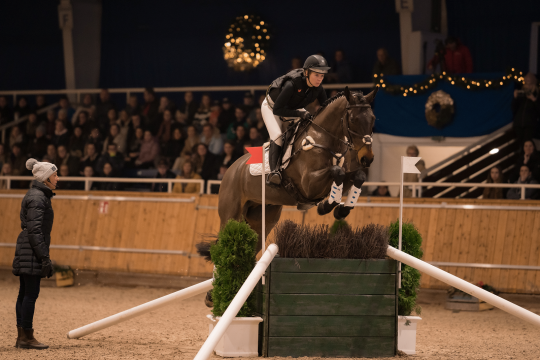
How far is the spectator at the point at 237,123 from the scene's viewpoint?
40.9 feet

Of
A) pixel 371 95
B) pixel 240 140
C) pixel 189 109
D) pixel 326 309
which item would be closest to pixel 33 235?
pixel 326 309

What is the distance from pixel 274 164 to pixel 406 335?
6.70 feet

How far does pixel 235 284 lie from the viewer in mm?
5586

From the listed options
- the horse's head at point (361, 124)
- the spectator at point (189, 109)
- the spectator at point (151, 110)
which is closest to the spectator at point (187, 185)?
the spectator at point (189, 109)

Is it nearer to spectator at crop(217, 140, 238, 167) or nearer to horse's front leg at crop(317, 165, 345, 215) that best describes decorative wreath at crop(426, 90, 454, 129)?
spectator at crop(217, 140, 238, 167)

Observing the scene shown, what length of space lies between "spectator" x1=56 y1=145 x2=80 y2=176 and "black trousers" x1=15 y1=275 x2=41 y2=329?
7268 millimetres

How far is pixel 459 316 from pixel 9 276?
7.86 m

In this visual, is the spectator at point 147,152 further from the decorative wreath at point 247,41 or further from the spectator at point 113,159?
the decorative wreath at point 247,41

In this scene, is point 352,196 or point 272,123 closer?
point 352,196

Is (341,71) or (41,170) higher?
(341,71)

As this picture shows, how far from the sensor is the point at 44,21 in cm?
1733

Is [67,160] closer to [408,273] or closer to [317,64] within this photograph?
[317,64]

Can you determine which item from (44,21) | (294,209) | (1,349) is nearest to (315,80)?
(1,349)

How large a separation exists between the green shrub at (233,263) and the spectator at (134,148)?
8000 millimetres
